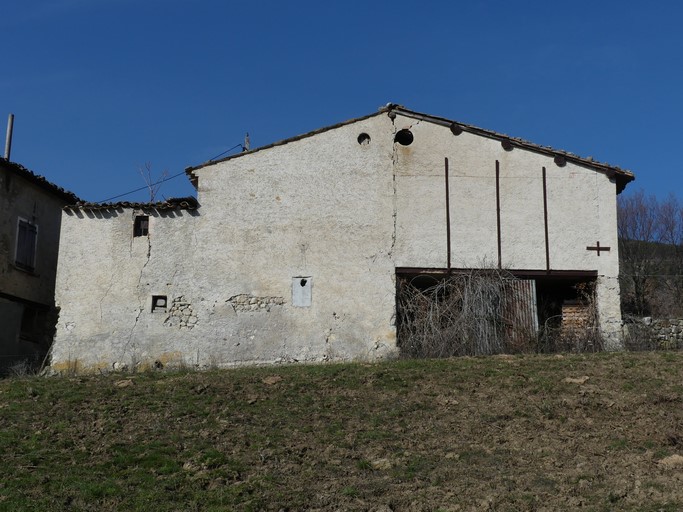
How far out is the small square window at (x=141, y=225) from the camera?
23031 mm

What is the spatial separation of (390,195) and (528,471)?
11358mm

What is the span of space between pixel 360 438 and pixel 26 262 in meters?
13.7

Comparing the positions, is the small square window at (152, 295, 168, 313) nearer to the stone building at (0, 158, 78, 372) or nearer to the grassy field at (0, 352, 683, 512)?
the grassy field at (0, 352, 683, 512)

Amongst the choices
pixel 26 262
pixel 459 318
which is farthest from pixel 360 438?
pixel 26 262

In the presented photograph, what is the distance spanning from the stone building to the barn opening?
33.8 ft

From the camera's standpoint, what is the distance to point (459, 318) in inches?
878

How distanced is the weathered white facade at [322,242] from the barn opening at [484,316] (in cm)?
30

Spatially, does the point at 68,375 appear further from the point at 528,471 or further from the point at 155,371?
the point at 528,471

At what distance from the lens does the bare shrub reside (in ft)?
72.4

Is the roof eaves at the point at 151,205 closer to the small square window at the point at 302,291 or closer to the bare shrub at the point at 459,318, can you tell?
the small square window at the point at 302,291

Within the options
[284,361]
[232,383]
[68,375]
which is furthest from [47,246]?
[232,383]

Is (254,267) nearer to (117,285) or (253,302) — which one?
(253,302)

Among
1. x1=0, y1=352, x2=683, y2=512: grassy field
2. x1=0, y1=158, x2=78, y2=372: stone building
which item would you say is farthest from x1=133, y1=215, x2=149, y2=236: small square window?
x1=0, y1=352, x2=683, y2=512: grassy field

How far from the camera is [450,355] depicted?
71.3 feet
